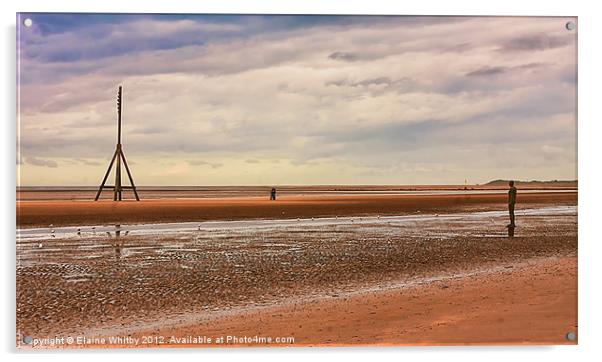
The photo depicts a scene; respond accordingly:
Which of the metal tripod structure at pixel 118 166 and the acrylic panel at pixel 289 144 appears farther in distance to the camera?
the metal tripod structure at pixel 118 166

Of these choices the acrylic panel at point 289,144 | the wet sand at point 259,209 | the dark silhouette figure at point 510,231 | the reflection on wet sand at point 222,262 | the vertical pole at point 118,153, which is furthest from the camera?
the dark silhouette figure at point 510,231

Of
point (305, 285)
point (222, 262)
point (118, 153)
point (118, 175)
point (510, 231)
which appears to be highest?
point (118, 153)

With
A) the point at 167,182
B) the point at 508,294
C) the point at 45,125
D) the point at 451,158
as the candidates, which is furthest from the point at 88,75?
the point at 508,294

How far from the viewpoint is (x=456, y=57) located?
20.0 ft

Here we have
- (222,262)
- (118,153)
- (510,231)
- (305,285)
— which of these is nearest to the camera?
(118,153)

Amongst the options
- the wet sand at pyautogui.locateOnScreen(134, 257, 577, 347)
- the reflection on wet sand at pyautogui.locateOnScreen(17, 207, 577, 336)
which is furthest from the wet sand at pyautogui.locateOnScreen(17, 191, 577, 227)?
the wet sand at pyautogui.locateOnScreen(134, 257, 577, 347)

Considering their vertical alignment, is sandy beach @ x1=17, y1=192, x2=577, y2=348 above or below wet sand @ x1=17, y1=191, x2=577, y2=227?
below

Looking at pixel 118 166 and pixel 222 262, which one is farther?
pixel 222 262

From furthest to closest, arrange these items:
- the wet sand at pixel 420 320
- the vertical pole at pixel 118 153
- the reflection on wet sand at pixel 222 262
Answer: the vertical pole at pixel 118 153 < the reflection on wet sand at pixel 222 262 < the wet sand at pixel 420 320

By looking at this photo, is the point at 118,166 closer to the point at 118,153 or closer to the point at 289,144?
the point at 118,153

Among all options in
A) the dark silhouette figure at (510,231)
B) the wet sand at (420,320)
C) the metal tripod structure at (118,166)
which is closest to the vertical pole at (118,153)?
the metal tripod structure at (118,166)

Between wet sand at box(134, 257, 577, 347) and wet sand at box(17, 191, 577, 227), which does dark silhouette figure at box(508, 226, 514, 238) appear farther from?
wet sand at box(134, 257, 577, 347)

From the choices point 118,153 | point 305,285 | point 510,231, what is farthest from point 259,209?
point 118,153

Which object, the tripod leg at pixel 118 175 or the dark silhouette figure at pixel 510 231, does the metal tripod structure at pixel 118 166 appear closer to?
the tripod leg at pixel 118 175
